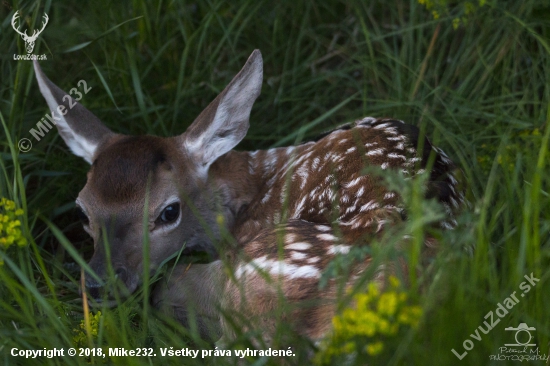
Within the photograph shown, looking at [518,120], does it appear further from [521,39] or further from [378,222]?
[378,222]

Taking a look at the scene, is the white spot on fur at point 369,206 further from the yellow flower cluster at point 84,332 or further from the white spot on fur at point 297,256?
the yellow flower cluster at point 84,332

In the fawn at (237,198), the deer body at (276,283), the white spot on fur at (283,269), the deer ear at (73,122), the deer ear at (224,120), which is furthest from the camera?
the deer ear at (73,122)

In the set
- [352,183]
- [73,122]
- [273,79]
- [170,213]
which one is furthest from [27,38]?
[352,183]

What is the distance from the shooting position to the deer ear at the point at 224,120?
3.59 meters

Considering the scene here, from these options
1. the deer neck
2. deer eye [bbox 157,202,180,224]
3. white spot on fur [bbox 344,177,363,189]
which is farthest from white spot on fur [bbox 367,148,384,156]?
deer eye [bbox 157,202,180,224]

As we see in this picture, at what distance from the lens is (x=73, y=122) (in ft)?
12.3

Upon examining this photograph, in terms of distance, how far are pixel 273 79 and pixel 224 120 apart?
3.33 ft

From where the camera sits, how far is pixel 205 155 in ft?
12.5

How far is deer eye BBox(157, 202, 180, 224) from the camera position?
137 inches

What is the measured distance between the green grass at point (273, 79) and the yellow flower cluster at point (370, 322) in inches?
40.3

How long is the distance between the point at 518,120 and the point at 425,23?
935mm

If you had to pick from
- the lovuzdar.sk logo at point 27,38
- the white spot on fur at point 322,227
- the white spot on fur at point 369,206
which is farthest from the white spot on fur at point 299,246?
the lovuzdar.sk logo at point 27,38

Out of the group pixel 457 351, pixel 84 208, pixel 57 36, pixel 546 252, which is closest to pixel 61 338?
pixel 84 208

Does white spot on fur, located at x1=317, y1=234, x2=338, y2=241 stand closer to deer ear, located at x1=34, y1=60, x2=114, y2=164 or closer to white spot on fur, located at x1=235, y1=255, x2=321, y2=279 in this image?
white spot on fur, located at x1=235, y1=255, x2=321, y2=279
